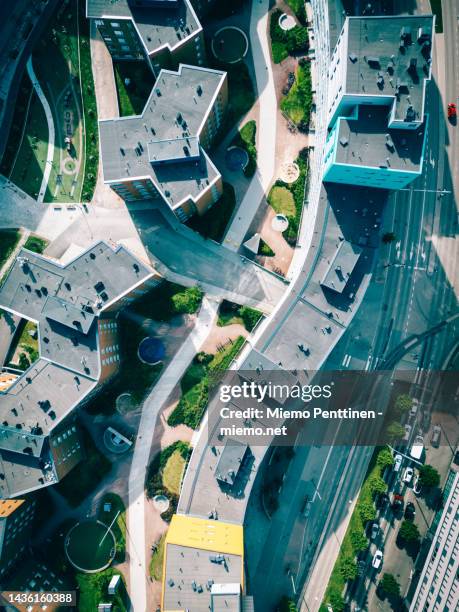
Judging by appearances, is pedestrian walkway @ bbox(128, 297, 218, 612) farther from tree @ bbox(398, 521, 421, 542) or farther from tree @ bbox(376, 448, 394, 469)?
tree @ bbox(398, 521, 421, 542)

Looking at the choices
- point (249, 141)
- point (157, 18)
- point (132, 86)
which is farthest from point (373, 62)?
point (132, 86)

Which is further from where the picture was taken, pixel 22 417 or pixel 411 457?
pixel 411 457

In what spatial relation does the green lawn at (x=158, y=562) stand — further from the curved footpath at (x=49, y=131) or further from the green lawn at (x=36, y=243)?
the curved footpath at (x=49, y=131)

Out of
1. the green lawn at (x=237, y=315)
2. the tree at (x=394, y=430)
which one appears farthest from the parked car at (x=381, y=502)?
the green lawn at (x=237, y=315)

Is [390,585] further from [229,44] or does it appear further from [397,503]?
[229,44]

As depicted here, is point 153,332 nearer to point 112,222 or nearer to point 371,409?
point 112,222

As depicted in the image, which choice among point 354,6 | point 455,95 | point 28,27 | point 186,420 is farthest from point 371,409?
point 28,27
